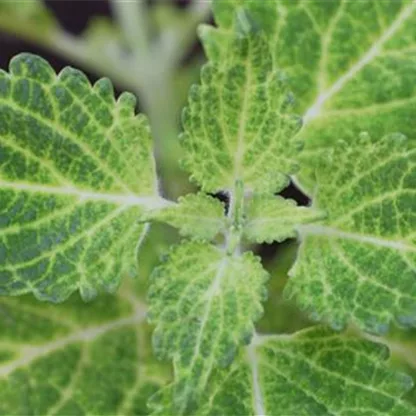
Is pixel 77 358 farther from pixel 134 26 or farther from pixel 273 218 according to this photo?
pixel 134 26

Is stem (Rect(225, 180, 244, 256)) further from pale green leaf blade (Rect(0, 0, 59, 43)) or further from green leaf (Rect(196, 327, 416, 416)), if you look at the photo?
pale green leaf blade (Rect(0, 0, 59, 43))

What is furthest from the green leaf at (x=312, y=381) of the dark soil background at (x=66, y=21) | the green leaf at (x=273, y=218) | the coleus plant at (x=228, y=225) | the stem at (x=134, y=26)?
the dark soil background at (x=66, y=21)

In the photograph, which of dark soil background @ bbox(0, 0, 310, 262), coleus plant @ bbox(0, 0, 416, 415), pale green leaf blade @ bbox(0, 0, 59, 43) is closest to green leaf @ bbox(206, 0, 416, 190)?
Answer: coleus plant @ bbox(0, 0, 416, 415)

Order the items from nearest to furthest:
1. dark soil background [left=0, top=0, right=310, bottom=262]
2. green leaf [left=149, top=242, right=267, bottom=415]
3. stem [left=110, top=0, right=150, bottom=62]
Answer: green leaf [left=149, top=242, right=267, bottom=415], stem [left=110, top=0, right=150, bottom=62], dark soil background [left=0, top=0, right=310, bottom=262]

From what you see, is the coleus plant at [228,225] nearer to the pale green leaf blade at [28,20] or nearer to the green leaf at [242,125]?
the green leaf at [242,125]

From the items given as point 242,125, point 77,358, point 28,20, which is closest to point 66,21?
point 28,20

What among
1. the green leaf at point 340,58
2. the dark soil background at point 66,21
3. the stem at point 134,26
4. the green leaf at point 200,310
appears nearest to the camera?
the green leaf at point 200,310
